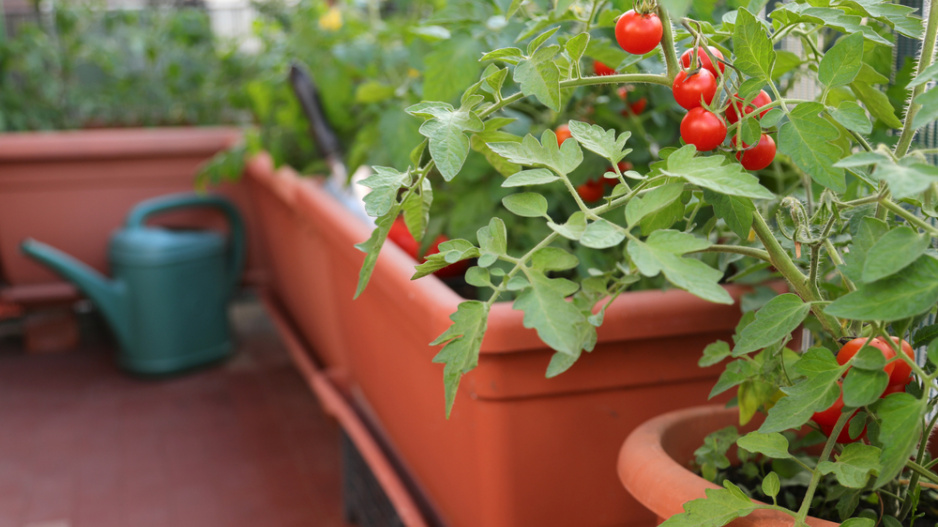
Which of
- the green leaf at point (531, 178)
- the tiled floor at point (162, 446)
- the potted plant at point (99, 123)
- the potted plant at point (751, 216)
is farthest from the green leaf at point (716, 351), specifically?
the potted plant at point (99, 123)

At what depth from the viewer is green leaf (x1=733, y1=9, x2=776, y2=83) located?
20.7 inches

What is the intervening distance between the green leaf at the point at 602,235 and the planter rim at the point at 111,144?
2319 millimetres

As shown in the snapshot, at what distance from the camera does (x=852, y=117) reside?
0.52 meters

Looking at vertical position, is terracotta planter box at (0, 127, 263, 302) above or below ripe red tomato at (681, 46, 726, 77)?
below

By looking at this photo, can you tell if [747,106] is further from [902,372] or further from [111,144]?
[111,144]

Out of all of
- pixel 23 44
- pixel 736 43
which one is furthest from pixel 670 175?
pixel 23 44

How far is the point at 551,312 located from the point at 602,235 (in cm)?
6

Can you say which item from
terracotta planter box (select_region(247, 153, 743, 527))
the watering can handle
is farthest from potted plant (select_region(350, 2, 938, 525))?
the watering can handle

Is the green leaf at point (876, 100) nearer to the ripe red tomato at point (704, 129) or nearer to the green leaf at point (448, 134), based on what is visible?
the ripe red tomato at point (704, 129)

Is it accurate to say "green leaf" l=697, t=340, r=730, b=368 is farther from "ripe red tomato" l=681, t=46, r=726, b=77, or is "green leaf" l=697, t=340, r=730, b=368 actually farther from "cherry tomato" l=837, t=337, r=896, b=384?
"ripe red tomato" l=681, t=46, r=726, b=77

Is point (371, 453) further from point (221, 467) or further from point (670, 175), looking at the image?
point (670, 175)

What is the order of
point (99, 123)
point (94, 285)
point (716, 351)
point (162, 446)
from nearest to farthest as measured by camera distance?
point (716, 351), point (162, 446), point (94, 285), point (99, 123)

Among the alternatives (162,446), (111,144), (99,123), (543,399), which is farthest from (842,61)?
(99,123)

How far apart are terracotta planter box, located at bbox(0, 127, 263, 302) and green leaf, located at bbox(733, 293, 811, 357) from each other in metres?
2.30
